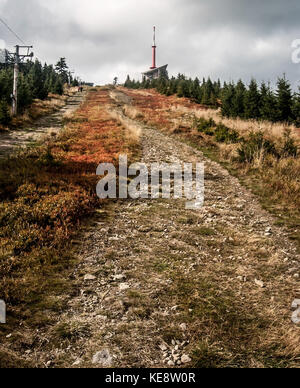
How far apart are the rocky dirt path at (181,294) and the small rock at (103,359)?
0.04 feet

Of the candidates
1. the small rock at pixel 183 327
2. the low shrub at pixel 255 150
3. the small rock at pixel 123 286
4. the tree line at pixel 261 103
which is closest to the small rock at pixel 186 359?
the small rock at pixel 183 327

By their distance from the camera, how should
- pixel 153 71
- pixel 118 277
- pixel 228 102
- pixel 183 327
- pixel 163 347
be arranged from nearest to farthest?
1. pixel 163 347
2. pixel 183 327
3. pixel 118 277
4. pixel 228 102
5. pixel 153 71

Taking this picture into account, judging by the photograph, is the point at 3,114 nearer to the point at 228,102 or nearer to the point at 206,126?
the point at 206,126

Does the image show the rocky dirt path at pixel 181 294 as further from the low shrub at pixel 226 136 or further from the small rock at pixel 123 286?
the low shrub at pixel 226 136

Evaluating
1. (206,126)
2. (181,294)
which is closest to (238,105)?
(206,126)

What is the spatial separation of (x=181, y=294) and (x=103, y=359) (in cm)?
152

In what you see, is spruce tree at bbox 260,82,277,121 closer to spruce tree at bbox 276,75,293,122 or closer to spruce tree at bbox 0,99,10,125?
spruce tree at bbox 276,75,293,122

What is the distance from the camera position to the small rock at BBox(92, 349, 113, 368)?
9.40 feet

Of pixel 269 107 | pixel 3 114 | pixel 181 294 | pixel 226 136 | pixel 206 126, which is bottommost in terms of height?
pixel 181 294

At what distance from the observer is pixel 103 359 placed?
2906 mm

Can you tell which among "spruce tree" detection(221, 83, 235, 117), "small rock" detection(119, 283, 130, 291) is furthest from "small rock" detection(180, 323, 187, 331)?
"spruce tree" detection(221, 83, 235, 117)

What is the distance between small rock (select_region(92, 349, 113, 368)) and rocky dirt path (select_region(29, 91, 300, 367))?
1 centimetres
